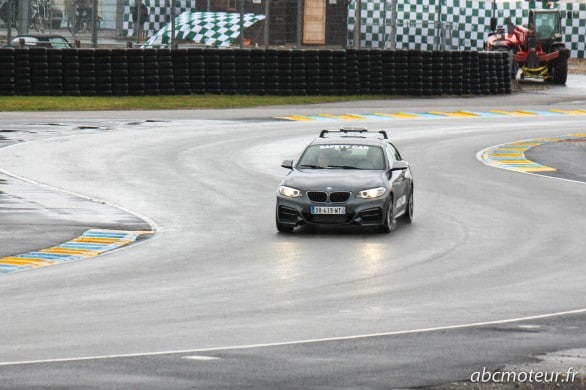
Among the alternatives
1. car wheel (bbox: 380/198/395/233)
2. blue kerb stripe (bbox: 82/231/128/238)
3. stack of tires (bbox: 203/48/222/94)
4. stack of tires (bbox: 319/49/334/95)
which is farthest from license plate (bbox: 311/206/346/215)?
stack of tires (bbox: 319/49/334/95)

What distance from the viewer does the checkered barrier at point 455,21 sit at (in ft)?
163

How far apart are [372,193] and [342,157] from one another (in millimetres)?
1257

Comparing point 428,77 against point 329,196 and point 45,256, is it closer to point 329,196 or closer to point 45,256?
point 329,196

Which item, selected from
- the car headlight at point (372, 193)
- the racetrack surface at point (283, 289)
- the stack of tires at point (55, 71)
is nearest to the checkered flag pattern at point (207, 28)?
the stack of tires at point (55, 71)

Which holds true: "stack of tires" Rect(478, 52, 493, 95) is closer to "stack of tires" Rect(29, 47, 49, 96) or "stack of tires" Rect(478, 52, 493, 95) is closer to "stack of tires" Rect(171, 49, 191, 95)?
"stack of tires" Rect(171, 49, 191, 95)

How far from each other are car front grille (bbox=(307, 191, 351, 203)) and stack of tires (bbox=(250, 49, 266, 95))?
23182 mm

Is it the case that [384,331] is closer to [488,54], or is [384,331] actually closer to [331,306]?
[331,306]

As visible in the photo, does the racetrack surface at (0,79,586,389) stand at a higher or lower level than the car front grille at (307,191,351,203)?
lower

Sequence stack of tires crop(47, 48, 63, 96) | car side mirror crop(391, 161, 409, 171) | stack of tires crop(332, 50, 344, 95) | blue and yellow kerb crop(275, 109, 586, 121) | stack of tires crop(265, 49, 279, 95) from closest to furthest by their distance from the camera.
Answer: car side mirror crop(391, 161, 409, 171)
stack of tires crop(47, 48, 63, 96)
blue and yellow kerb crop(275, 109, 586, 121)
stack of tires crop(265, 49, 279, 95)
stack of tires crop(332, 50, 344, 95)

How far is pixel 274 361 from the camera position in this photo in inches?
404

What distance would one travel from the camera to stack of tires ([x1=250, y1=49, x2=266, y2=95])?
134 ft

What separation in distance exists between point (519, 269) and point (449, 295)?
6.92ft

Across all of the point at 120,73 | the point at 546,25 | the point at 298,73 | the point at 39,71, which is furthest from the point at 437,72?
the point at 39,71

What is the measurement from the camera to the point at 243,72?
41.2m
